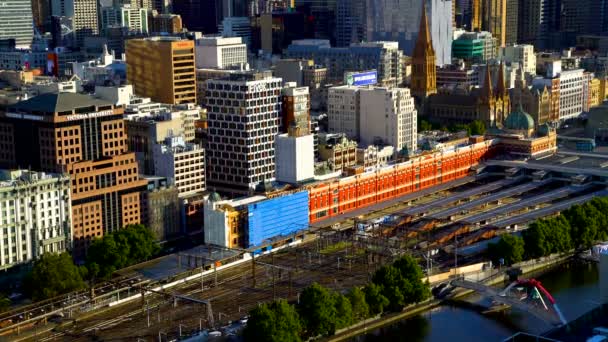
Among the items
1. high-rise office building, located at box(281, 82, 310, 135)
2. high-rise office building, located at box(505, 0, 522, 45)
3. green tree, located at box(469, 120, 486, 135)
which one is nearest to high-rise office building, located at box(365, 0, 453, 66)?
high-rise office building, located at box(505, 0, 522, 45)

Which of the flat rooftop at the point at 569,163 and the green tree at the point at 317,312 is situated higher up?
the flat rooftop at the point at 569,163

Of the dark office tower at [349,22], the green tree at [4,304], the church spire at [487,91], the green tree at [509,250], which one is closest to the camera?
the green tree at [4,304]

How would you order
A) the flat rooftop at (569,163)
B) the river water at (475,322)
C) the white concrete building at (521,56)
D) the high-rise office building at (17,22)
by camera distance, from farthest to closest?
the high-rise office building at (17,22) < the white concrete building at (521,56) < the flat rooftop at (569,163) < the river water at (475,322)

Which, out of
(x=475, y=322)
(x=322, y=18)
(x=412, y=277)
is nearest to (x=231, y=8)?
(x=322, y=18)

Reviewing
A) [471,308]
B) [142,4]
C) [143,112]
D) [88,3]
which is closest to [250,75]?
[143,112]

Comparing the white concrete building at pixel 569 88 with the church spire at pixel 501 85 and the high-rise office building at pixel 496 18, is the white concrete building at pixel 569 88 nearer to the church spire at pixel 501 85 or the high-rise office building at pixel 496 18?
the church spire at pixel 501 85

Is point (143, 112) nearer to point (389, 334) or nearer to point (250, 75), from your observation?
point (250, 75)

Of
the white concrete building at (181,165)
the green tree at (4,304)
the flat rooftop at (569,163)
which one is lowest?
the green tree at (4,304)

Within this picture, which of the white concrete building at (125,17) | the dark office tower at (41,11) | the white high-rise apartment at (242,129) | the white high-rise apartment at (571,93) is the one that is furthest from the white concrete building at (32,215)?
the dark office tower at (41,11)
